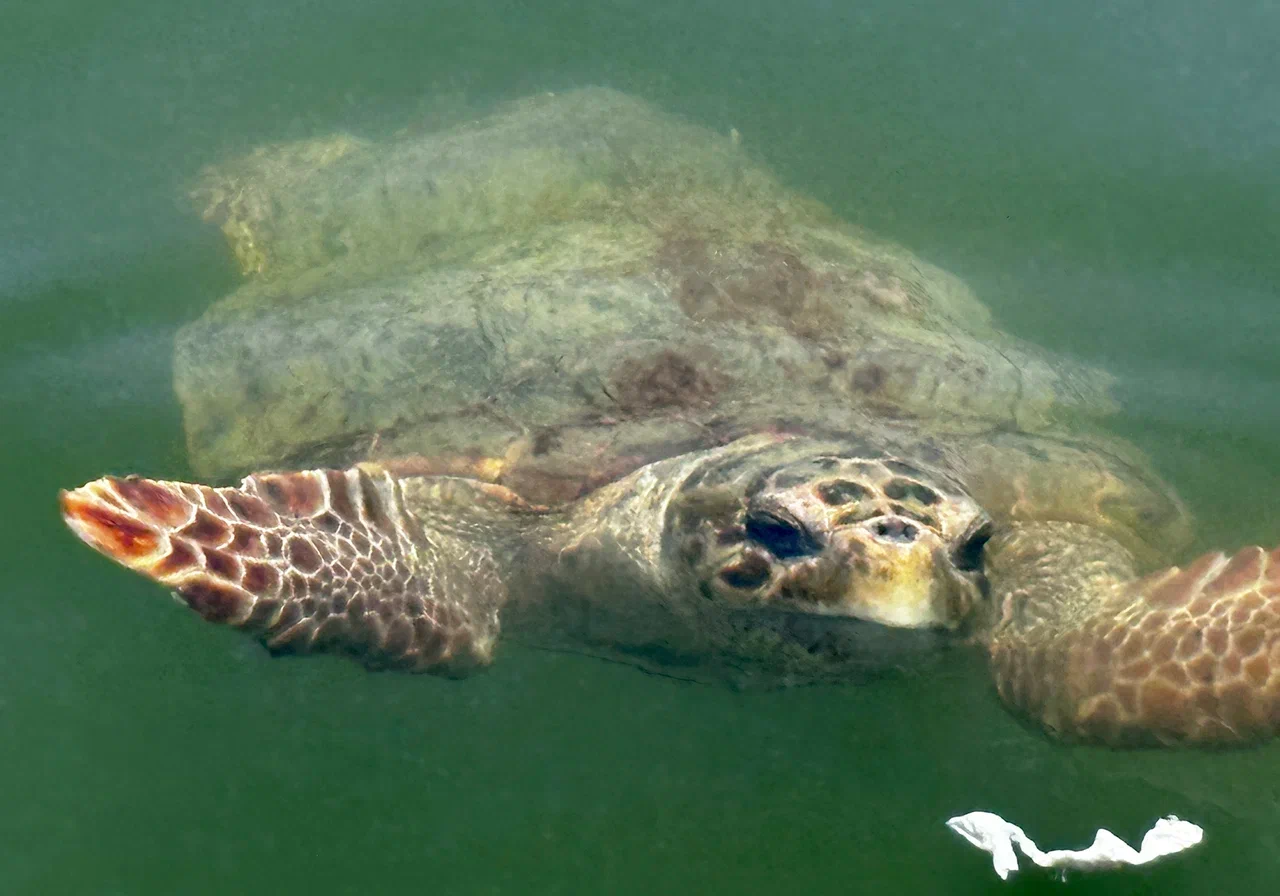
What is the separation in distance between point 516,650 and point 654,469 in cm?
105

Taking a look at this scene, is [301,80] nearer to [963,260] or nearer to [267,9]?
[267,9]

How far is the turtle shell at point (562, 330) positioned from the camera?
465 centimetres

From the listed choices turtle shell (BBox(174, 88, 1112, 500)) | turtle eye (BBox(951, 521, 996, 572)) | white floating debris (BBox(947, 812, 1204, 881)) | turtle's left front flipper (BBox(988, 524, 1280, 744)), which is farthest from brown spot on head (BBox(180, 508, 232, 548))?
turtle's left front flipper (BBox(988, 524, 1280, 744))

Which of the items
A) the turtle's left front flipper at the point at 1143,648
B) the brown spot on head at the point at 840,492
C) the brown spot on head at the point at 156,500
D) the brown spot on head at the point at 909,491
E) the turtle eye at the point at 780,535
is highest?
the brown spot on head at the point at 840,492

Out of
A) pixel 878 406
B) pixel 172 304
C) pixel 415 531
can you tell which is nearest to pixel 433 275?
pixel 415 531

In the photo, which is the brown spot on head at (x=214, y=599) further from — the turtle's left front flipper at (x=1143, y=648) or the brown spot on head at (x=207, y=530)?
the turtle's left front flipper at (x=1143, y=648)

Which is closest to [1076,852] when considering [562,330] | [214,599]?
[562,330]

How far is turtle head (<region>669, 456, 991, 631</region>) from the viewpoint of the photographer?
136 inches

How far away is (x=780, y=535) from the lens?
147 inches

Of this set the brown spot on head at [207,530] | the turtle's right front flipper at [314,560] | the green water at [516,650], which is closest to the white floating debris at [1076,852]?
the green water at [516,650]

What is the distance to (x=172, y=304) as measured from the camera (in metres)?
5.83

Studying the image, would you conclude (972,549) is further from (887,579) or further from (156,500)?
(156,500)

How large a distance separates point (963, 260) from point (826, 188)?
37.5 inches

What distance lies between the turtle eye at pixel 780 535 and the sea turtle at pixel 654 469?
17 millimetres
